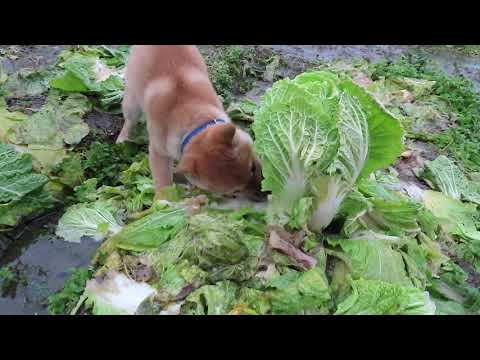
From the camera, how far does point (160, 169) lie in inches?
181

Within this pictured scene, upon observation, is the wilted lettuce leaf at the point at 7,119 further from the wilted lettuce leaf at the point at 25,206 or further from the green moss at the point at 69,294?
the green moss at the point at 69,294

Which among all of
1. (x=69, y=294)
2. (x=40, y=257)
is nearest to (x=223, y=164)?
(x=69, y=294)

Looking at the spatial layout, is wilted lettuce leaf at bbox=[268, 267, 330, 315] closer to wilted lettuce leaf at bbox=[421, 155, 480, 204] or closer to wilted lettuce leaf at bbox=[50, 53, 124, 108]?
wilted lettuce leaf at bbox=[421, 155, 480, 204]

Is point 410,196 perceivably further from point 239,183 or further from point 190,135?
point 190,135

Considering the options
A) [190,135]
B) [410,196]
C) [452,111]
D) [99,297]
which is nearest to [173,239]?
[99,297]

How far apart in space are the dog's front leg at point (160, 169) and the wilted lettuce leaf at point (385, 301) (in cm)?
214

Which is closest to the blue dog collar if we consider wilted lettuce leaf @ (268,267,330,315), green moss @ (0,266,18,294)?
wilted lettuce leaf @ (268,267,330,315)

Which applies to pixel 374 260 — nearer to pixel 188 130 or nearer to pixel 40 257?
pixel 188 130

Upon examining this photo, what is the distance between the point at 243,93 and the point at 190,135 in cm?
238

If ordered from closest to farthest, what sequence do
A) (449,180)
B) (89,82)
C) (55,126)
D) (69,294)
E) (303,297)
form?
(303,297) < (69,294) < (449,180) < (55,126) < (89,82)

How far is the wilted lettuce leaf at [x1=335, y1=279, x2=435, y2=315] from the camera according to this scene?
3.07 m

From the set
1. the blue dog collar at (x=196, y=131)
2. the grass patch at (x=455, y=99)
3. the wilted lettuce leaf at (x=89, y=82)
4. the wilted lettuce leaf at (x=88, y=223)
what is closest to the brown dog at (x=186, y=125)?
the blue dog collar at (x=196, y=131)

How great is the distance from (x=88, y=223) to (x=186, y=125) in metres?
1.25

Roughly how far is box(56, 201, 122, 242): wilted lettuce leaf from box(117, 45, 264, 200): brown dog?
552 mm
